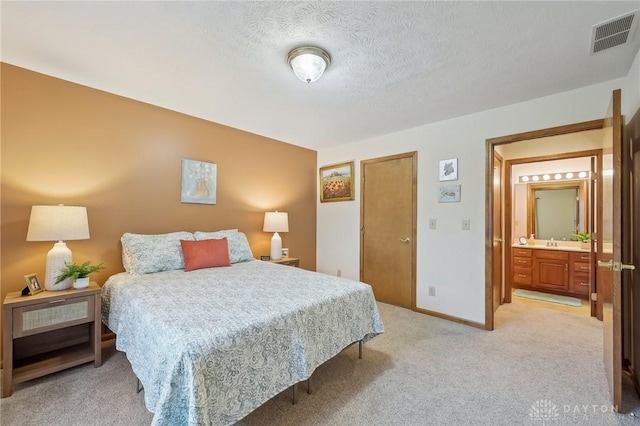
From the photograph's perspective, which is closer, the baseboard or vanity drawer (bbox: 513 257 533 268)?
the baseboard

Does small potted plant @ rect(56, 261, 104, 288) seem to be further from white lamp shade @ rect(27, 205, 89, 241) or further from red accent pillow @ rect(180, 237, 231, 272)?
red accent pillow @ rect(180, 237, 231, 272)

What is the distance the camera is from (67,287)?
2.07 m

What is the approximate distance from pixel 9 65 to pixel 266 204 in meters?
2.72

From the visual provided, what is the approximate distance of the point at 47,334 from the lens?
222 centimetres

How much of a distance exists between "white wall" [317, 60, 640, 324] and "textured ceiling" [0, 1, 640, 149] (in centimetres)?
18

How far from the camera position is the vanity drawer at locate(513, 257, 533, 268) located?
14.7 ft

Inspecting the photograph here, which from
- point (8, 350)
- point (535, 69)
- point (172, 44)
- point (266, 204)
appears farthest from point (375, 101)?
point (8, 350)

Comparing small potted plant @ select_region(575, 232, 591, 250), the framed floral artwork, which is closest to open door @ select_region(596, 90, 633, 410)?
the framed floral artwork

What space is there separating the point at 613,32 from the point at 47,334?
4.74 meters

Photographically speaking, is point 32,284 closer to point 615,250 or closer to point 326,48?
point 326,48

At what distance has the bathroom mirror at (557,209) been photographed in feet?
14.3

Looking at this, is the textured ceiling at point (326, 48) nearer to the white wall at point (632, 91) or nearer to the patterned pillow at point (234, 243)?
the white wall at point (632, 91)

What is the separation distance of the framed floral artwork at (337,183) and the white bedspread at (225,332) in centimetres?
214

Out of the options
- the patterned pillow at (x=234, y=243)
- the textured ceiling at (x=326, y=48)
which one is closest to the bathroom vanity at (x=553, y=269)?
the textured ceiling at (x=326, y=48)
